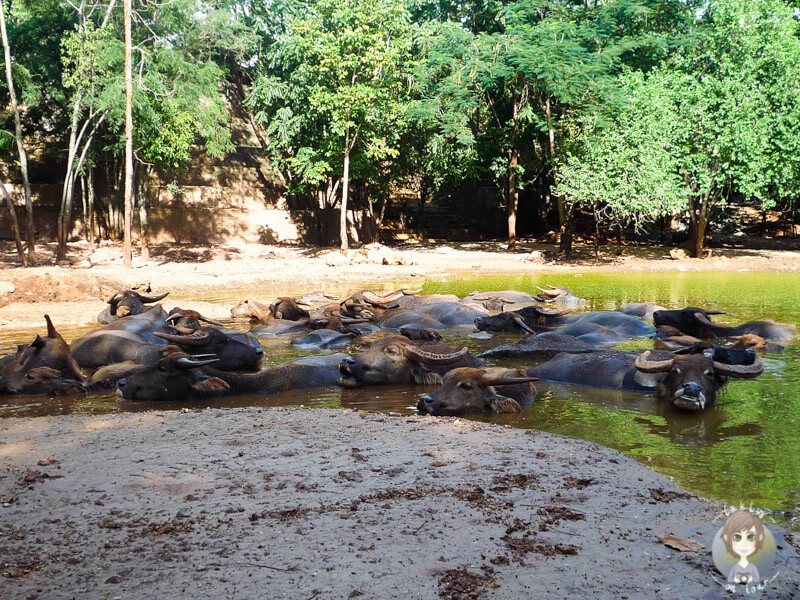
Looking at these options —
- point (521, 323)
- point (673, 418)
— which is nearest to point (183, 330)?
point (521, 323)

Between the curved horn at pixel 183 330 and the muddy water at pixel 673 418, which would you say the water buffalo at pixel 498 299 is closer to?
the muddy water at pixel 673 418

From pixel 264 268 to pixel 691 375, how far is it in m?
18.6

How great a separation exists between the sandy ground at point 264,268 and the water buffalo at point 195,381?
617cm

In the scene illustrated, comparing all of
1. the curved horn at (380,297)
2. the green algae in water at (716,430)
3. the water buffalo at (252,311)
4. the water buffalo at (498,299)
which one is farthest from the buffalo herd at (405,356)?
A: the water buffalo at (498,299)

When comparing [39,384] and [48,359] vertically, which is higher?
[48,359]

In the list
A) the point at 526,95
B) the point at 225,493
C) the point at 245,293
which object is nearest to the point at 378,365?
the point at 225,493

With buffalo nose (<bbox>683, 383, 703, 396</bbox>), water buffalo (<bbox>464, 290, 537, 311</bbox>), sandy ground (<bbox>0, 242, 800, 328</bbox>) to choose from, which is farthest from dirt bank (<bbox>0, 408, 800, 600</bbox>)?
water buffalo (<bbox>464, 290, 537, 311</bbox>)

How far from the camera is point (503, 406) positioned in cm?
772

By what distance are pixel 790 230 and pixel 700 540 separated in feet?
124

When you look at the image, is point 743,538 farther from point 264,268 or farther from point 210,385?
point 264,268

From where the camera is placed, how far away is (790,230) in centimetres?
3731

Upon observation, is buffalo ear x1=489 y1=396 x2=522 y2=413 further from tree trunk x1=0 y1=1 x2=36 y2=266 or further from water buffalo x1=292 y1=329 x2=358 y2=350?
tree trunk x1=0 y1=1 x2=36 y2=266

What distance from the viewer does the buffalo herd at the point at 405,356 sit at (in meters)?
7.99

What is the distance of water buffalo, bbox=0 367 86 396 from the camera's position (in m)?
8.58
